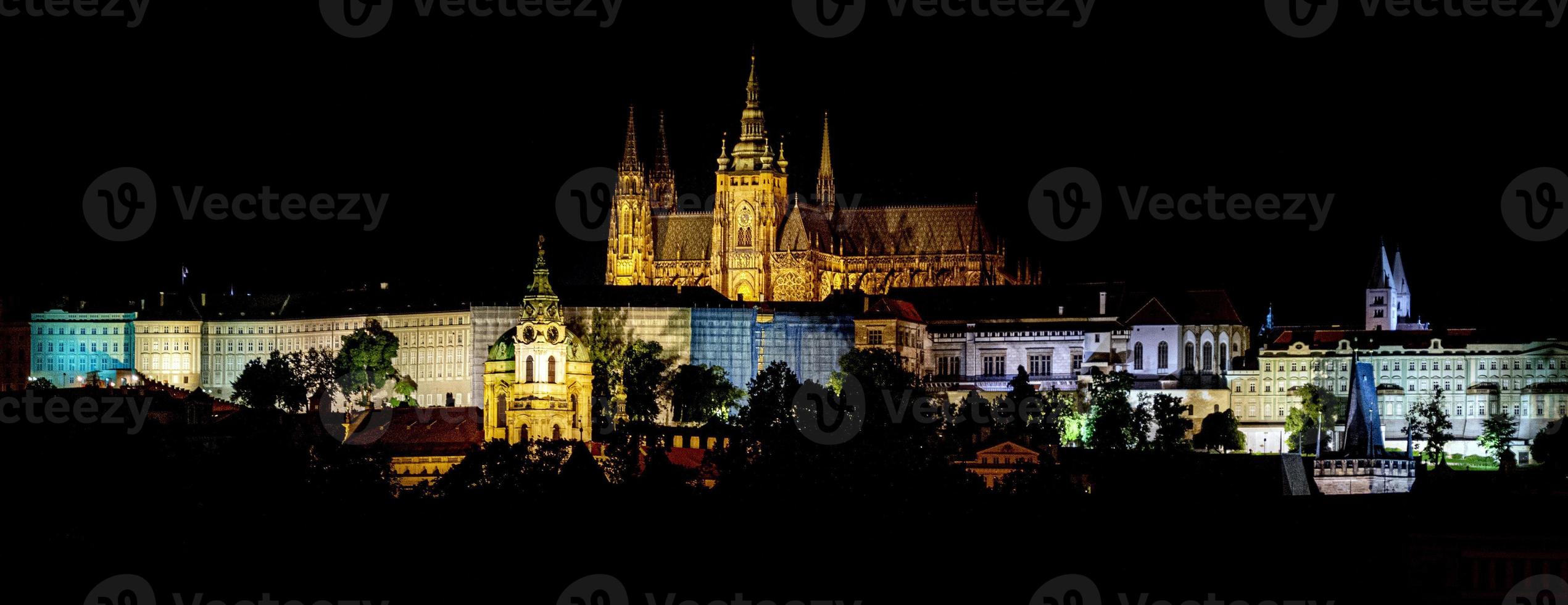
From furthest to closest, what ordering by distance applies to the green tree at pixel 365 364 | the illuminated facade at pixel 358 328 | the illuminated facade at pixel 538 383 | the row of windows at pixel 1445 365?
the illuminated facade at pixel 358 328 → the green tree at pixel 365 364 → the row of windows at pixel 1445 365 → the illuminated facade at pixel 538 383

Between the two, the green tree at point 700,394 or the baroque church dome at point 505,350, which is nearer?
the baroque church dome at point 505,350

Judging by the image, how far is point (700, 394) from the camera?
409ft

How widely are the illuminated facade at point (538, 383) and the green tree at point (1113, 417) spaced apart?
18207 millimetres

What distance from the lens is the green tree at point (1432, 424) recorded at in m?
114

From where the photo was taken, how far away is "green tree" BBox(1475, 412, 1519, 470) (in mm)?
114750

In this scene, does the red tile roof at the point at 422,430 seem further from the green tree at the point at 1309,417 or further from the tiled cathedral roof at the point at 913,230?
the tiled cathedral roof at the point at 913,230

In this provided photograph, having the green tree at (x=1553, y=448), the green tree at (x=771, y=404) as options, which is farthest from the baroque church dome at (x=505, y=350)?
the green tree at (x=1553, y=448)

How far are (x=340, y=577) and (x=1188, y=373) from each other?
60081 millimetres

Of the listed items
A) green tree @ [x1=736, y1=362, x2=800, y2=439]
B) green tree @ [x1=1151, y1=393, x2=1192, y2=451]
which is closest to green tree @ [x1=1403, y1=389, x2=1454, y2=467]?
green tree @ [x1=1151, y1=393, x2=1192, y2=451]

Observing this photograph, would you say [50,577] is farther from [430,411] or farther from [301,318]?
[301,318]

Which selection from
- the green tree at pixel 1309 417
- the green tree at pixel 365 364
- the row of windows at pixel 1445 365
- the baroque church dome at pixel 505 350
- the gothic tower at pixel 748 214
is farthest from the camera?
the gothic tower at pixel 748 214

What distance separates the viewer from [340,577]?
74250 mm

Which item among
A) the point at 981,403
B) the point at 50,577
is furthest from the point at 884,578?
the point at 981,403

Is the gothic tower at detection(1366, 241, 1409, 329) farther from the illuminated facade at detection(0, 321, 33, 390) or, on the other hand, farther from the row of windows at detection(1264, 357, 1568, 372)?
the illuminated facade at detection(0, 321, 33, 390)
